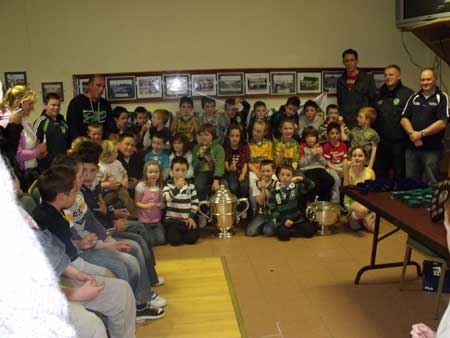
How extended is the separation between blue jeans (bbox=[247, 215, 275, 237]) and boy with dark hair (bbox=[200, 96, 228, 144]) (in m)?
1.08

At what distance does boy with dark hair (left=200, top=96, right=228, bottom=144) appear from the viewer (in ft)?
15.9

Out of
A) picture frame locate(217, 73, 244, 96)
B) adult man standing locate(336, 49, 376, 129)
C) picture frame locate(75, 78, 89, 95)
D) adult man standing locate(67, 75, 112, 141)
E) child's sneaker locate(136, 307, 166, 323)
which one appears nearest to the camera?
child's sneaker locate(136, 307, 166, 323)

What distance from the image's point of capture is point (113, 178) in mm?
3775

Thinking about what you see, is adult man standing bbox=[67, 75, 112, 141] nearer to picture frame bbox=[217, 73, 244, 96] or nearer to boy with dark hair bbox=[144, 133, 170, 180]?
boy with dark hair bbox=[144, 133, 170, 180]

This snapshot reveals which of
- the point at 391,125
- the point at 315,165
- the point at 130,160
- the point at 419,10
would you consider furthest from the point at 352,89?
the point at 130,160

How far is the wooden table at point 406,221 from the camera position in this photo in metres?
2.02

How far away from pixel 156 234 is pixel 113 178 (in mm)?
571

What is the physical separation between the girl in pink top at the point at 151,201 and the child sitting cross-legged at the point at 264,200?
77 centimetres

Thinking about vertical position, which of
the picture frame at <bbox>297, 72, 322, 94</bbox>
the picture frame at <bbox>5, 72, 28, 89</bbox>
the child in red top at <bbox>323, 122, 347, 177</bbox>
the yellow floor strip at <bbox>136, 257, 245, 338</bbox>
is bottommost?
the yellow floor strip at <bbox>136, 257, 245, 338</bbox>

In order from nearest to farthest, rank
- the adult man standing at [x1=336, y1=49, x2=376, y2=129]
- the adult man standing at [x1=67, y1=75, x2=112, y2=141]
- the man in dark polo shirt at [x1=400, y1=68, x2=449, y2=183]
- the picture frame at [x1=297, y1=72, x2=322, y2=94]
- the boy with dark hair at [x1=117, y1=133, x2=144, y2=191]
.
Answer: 1. the man in dark polo shirt at [x1=400, y1=68, x2=449, y2=183]
2. the boy with dark hair at [x1=117, y1=133, x2=144, y2=191]
3. the adult man standing at [x1=67, y1=75, x2=112, y2=141]
4. the adult man standing at [x1=336, y1=49, x2=376, y2=129]
5. the picture frame at [x1=297, y1=72, x2=322, y2=94]

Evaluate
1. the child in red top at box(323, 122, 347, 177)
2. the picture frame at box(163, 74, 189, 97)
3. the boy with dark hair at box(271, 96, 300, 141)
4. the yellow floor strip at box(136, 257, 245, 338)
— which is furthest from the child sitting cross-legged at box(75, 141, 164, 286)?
the picture frame at box(163, 74, 189, 97)

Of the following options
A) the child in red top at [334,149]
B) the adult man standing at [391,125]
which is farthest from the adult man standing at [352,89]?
the child in red top at [334,149]

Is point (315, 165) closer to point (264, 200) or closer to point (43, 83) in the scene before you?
point (264, 200)

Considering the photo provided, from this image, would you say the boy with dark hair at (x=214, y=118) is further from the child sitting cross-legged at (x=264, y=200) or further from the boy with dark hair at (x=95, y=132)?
the boy with dark hair at (x=95, y=132)
